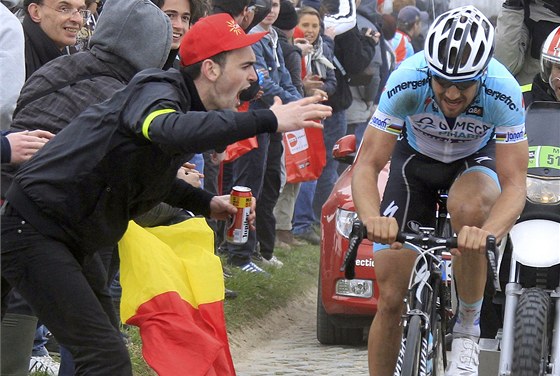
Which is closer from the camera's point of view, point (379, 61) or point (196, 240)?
point (196, 240)

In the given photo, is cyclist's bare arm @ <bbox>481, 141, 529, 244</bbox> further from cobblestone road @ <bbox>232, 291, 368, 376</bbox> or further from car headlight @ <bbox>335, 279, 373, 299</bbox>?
car headlight @ <bbox>335, 279, 373, 299</bbox>

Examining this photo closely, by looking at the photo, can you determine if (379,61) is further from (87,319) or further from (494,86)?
(87,319)

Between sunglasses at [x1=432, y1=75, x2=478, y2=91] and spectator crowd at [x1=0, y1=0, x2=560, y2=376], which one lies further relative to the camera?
sunglasses at [x1=432, y1=75, x2=478, y2=91]

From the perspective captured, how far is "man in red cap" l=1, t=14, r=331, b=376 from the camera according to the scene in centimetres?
477

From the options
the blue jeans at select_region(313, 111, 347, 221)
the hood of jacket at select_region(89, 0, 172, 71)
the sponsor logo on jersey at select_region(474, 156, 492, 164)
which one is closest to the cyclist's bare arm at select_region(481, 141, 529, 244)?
the sponsor logo on jersey at select_region(474, 156, 492, 164)

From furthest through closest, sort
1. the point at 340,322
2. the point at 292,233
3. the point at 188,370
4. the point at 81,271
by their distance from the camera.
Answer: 1. the point at 292,233
2. the point at 340,322
3. the point at 188,370
4. the point at 81,271

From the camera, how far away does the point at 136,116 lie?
476 centimetres

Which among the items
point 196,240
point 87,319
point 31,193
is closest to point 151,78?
point 31,193

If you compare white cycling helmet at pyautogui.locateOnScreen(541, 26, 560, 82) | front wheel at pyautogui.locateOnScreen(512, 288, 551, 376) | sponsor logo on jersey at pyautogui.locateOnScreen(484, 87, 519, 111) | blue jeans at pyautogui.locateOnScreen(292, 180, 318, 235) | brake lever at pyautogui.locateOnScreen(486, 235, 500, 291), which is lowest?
blue jeans at pyautogui.locateOnScreen(292, 180, 318, 235)

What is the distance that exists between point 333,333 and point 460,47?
3.73 metres

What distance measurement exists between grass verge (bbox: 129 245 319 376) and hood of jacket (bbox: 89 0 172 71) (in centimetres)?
231

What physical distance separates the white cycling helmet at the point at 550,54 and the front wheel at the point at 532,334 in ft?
5.26

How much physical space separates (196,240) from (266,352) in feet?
9.19

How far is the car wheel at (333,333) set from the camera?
352 inches
